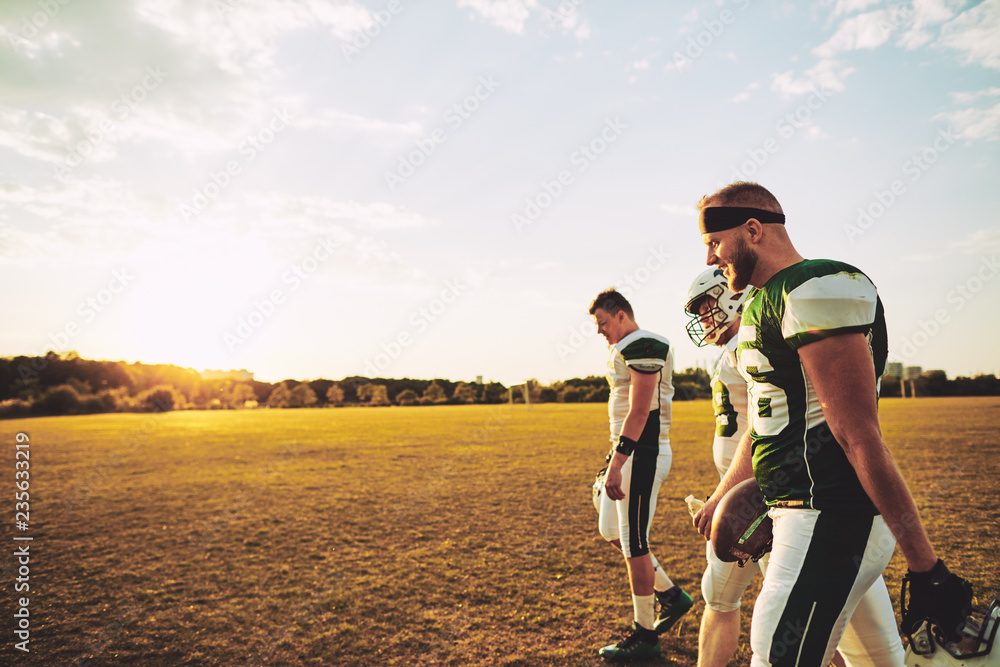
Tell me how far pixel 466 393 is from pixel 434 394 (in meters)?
4.63

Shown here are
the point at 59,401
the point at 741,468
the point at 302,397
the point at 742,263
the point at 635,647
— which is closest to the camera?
the point at 742,263

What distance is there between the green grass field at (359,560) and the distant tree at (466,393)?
61.6 metres

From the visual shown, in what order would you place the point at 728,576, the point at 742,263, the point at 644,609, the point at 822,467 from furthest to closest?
the point at 644,609, the point at 728,576, the point at 742,263, the point at 822,467

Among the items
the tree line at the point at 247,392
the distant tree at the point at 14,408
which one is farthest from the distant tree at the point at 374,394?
the distant tree at the point at 14,408

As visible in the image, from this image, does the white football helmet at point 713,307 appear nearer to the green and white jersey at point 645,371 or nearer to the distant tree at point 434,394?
the green and white jersey at point 645,371

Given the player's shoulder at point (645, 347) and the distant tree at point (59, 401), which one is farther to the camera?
the distant tree at point (59, 401)

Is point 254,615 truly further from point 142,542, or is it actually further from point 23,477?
point 23,477

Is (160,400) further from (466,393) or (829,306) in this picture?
(829,306)

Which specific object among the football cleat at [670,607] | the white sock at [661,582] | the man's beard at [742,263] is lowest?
the football cleat at [670,607]

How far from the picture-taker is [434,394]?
78.6 m

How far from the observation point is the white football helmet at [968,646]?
1.80 m

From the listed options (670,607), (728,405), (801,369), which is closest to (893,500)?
(801,369)

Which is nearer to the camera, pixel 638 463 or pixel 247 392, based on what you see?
pixel 638 463

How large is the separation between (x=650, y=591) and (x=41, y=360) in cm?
7170
